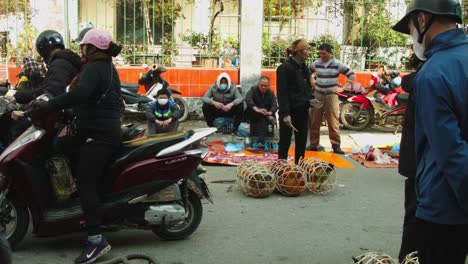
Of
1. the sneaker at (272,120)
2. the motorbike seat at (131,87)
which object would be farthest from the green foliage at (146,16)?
the sneaker at (272,120)

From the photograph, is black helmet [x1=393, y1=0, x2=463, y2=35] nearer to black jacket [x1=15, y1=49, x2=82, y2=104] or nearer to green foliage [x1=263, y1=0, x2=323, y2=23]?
black jacket [x1=15, y1=49, x2=82, y2=104]

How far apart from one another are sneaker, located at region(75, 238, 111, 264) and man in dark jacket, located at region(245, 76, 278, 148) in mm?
5528

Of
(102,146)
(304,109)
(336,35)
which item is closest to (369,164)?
(304,109)

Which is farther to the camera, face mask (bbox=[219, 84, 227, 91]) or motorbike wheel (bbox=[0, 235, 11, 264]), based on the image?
face mask (bbox=[219, 84, 227, 91])

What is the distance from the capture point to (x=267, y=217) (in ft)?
19.8

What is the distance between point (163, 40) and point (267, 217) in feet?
22.9

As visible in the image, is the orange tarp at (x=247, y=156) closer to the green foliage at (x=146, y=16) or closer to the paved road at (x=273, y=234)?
the paved road at (x=273, y=234)

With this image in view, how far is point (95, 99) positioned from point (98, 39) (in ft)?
1.49

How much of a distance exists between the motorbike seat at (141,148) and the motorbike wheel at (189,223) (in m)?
0.52

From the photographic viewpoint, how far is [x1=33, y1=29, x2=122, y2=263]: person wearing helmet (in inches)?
180

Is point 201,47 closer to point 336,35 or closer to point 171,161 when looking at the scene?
point 336,35

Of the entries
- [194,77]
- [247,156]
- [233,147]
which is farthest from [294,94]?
[194,77]

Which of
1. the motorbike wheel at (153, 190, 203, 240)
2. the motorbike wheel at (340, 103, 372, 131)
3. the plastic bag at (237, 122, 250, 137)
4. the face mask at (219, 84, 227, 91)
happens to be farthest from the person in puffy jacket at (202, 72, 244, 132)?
the motorbike wheel at (153, 190, 203, 240)

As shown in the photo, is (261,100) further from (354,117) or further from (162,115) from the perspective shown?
(354,117)
